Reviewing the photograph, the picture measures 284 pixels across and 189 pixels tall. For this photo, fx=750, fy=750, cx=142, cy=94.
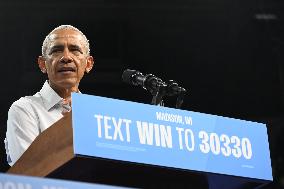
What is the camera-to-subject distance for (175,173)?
2.36 m

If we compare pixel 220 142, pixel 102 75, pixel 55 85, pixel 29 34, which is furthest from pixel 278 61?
pixel 220 142

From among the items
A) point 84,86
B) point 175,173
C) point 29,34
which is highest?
point 175,173

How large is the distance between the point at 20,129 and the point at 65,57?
1.41ft

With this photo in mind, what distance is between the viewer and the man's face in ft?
9.74

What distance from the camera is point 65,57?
2.97 metres

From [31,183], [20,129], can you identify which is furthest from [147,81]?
[31,183]

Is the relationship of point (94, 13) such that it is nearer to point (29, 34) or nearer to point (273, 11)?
point (29, 34)

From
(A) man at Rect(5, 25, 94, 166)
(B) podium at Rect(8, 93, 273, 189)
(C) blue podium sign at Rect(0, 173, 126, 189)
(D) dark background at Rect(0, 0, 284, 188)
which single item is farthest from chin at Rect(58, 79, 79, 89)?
(D) dark background at Rect(0, 0, 284, 188)

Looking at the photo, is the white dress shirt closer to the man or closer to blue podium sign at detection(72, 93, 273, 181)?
the man

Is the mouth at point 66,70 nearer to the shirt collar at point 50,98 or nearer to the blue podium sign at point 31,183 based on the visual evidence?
the shirt collar at point 50,98

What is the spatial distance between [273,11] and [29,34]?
1812 mm

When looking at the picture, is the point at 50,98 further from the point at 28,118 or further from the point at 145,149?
the point at 145,149

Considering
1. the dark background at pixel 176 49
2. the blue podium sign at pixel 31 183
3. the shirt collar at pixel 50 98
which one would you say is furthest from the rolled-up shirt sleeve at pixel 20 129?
the dark background at pixel 176 49

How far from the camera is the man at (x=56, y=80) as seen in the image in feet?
9.11
